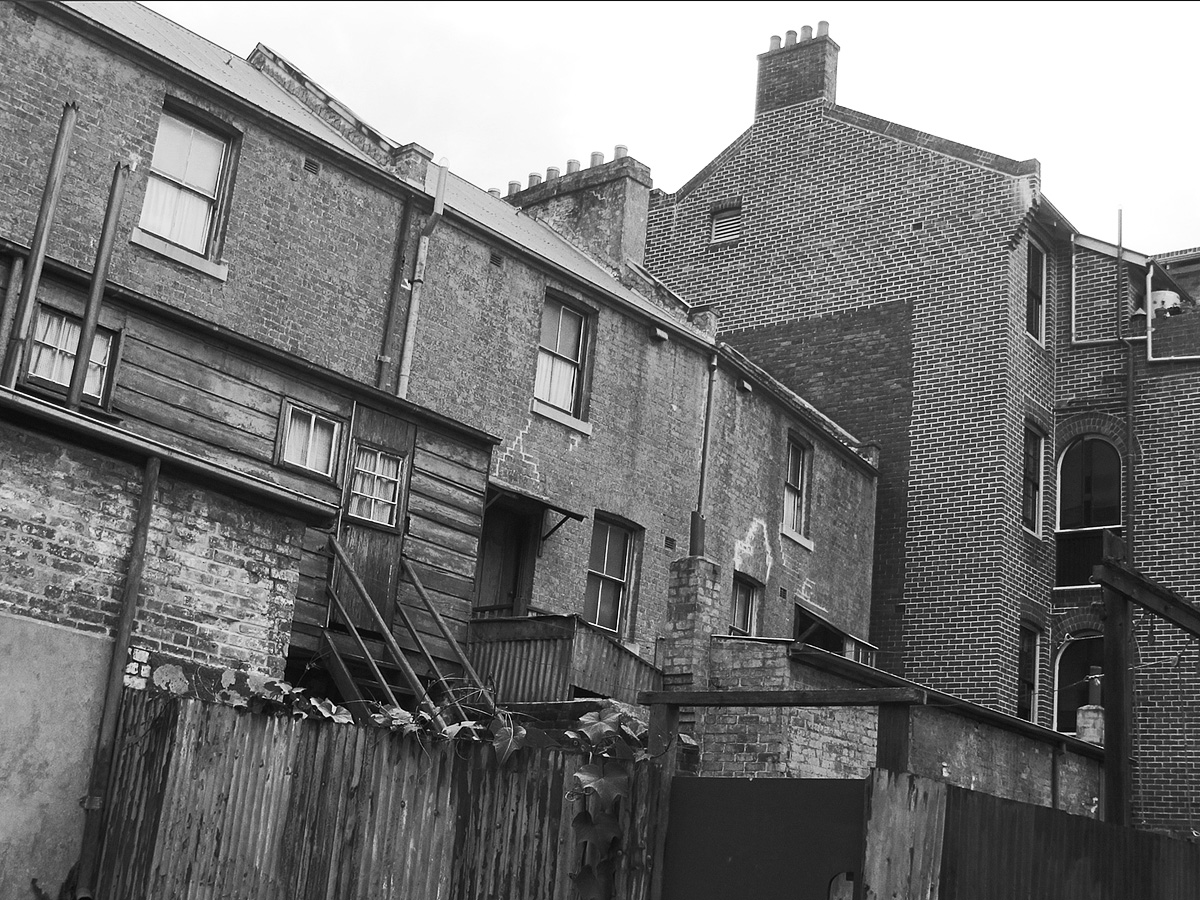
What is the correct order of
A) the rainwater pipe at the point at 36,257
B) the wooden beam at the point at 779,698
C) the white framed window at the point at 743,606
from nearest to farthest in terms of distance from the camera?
the wooden beam at the point at 779,698
the rainwater pipe at the point at 36,257
the white framed window at the point at 743,606

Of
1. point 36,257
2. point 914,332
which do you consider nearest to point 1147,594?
point 36,257

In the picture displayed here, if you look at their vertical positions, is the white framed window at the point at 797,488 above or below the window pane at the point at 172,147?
below

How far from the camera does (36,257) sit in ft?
40.9

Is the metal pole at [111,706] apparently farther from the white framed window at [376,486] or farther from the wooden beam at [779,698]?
the white framed window at [376,486]

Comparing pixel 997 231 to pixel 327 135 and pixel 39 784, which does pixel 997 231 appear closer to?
pixel 327 135

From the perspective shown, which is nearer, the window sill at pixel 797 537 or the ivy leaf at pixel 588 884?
the ivy leaf at pixel 588 884

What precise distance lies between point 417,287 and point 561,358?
2694 mm

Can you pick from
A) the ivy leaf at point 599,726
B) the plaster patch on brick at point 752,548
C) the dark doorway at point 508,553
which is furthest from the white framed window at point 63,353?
the plaster patch on brick at point 752,548

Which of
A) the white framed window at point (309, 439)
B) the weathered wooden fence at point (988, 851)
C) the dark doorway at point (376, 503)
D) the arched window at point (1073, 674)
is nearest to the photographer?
the weathered wooden fence at point (988, 851)

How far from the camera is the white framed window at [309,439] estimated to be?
14414 millimetres

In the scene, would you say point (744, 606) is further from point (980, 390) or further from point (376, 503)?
point (376, 503)

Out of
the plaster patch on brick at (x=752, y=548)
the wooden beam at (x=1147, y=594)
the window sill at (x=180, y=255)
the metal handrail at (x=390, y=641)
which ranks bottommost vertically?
the metal handrail at (x=390, y=641)

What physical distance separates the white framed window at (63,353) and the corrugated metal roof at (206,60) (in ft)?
11.8

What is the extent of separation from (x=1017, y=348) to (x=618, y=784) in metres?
18.1
